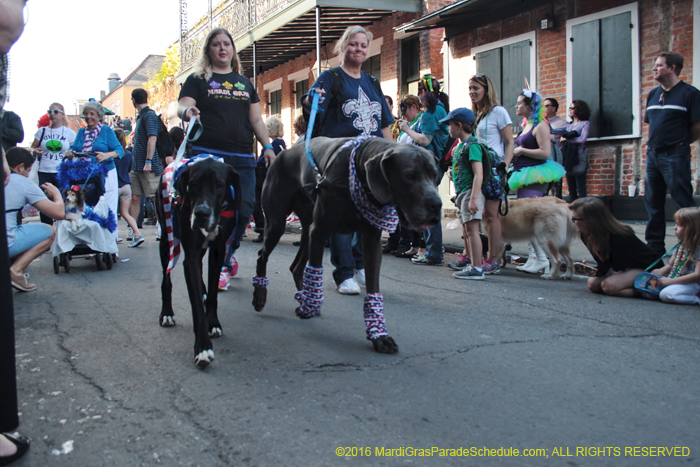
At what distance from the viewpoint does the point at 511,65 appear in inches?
467

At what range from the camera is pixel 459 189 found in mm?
6395

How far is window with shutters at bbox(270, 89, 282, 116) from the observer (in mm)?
22614

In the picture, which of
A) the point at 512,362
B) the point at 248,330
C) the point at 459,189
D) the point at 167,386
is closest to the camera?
the point at 167,386

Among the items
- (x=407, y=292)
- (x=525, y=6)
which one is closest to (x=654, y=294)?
(x=407, y=292)

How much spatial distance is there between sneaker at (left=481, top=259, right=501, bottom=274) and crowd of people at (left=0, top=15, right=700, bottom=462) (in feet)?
0.08

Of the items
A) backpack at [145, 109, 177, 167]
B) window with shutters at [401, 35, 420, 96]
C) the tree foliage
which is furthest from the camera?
the tree foliage

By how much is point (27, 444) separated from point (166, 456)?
0.55m

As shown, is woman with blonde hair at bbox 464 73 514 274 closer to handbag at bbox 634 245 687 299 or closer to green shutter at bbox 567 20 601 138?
handbag at bbox 634 245 687 299

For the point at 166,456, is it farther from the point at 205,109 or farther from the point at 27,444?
the point at 205,109

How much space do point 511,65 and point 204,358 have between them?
10431 millimetres

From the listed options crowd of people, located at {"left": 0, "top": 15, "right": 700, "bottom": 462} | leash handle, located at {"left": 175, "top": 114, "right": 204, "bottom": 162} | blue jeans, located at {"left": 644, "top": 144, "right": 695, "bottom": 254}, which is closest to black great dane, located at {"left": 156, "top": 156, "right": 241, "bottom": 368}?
leash handle, located at {"left": 175, "top": 114, "right": 204, "bottom": 162}

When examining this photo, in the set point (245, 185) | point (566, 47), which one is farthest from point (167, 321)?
point (566, 47)

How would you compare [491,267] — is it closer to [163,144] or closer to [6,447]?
[6,447]

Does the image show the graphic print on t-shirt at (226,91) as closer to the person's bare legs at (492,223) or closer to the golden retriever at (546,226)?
the person's bare legs at (492,223)
